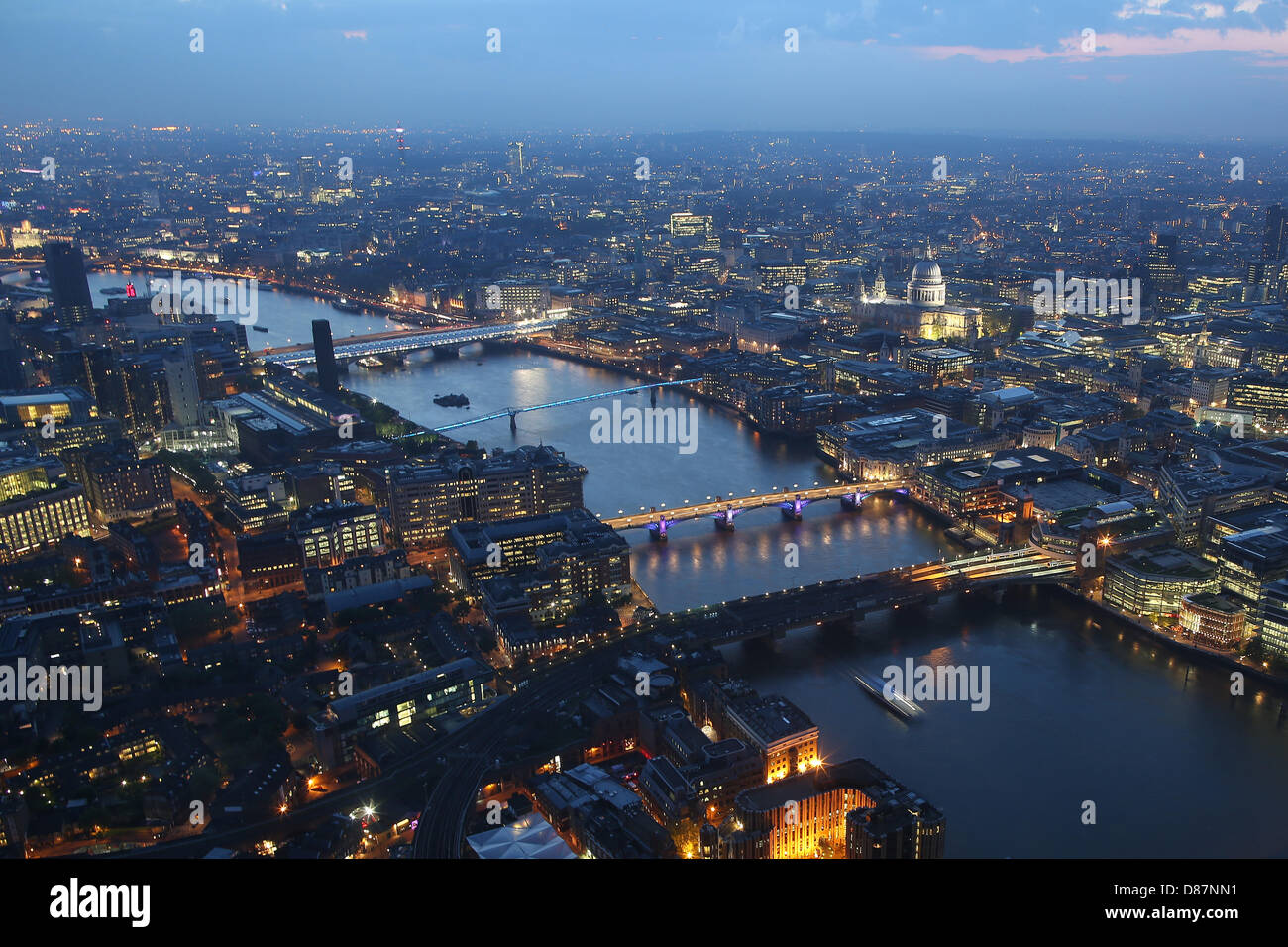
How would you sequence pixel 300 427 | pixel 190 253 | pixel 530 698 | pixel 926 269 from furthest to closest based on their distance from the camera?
pixel 190 253 < pixel 926 269 < pixel 300 427 < pixel 530 698

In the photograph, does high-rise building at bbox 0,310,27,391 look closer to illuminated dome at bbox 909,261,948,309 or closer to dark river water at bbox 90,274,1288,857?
dark river water at bbox 90,274,1288,857

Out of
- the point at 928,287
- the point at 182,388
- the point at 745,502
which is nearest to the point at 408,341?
the point at 182,388

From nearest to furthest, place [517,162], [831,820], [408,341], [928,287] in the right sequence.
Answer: [831,820]
[408,341]
[928,287]
[517,162]

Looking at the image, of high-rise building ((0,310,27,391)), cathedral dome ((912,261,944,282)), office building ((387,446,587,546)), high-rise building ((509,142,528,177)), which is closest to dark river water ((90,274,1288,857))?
office building ((387,446,587,546))

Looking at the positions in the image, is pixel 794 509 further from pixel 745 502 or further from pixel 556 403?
pixel 556 403

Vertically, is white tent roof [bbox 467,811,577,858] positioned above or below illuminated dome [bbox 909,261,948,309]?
below

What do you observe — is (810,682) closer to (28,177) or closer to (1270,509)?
(1270,509)
